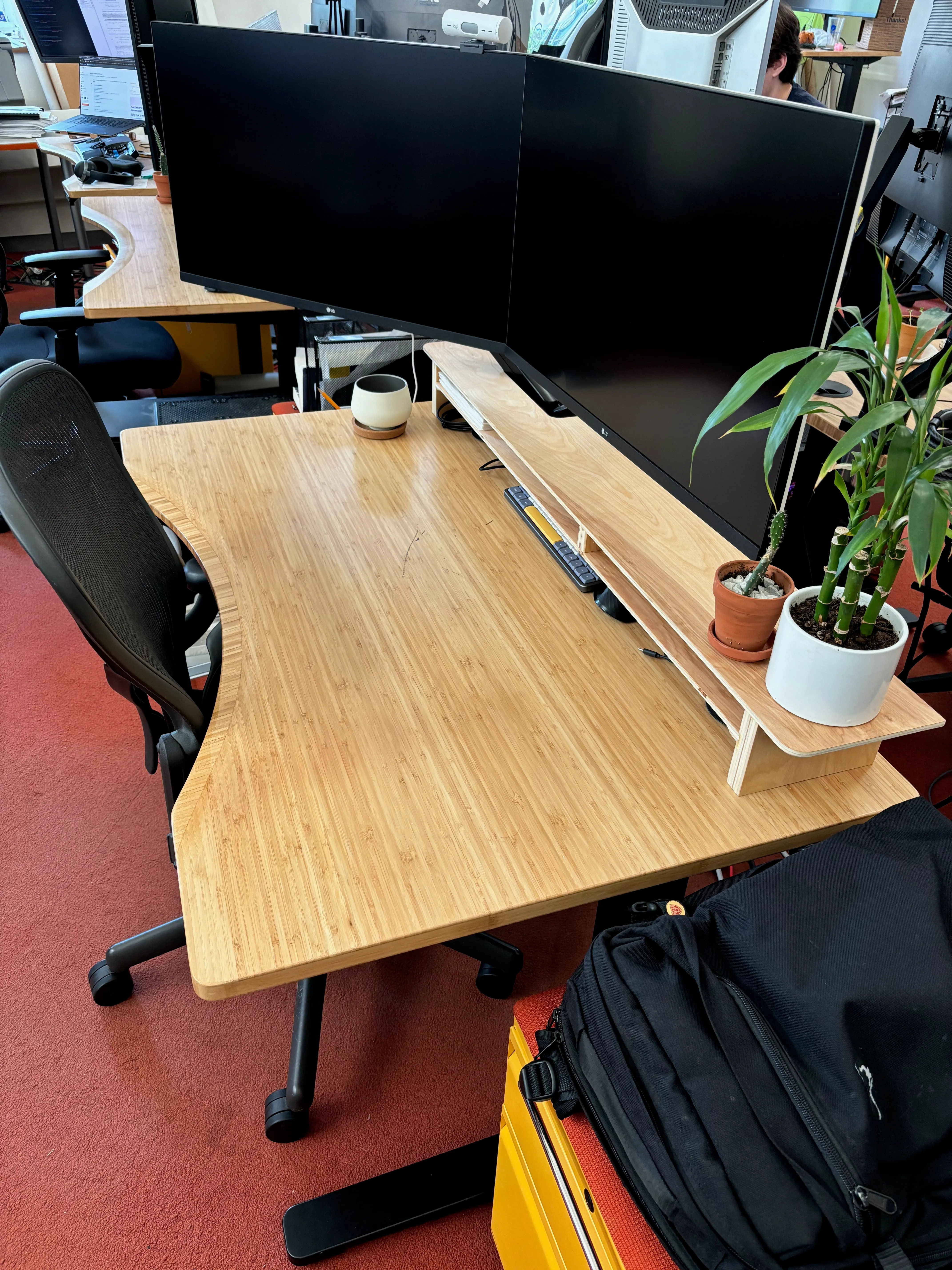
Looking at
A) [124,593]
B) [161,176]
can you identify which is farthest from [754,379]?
[161,176]

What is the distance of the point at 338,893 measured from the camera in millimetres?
862

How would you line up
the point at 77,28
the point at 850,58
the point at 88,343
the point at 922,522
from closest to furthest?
1. the point at 922,522
2. the point at 88,343
3. the point at 77,28
4. the point at 850,58

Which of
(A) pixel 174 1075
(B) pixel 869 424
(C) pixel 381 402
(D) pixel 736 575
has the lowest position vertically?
(A) pixel 174 1075

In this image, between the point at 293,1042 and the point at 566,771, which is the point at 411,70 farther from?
the point at 293,1042

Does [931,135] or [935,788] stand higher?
[931,135]

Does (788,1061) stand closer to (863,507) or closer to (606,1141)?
(606,1141)

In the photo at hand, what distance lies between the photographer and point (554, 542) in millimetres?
1402

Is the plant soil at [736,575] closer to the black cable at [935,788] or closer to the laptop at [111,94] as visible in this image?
the black cable at [935,788]

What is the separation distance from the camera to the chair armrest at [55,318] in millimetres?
2262

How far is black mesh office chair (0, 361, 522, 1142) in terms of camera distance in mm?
979

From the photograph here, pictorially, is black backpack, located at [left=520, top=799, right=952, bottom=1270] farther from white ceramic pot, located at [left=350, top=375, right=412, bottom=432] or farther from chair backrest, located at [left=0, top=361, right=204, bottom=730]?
white ceramic pot, located at [left=350, top=375, right=412, bottom=432]

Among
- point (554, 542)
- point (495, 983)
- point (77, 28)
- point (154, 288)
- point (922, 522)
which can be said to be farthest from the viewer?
point (77, 28)

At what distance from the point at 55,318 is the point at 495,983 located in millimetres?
1934

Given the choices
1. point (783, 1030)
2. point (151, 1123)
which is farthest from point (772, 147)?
point (151, 1123)
